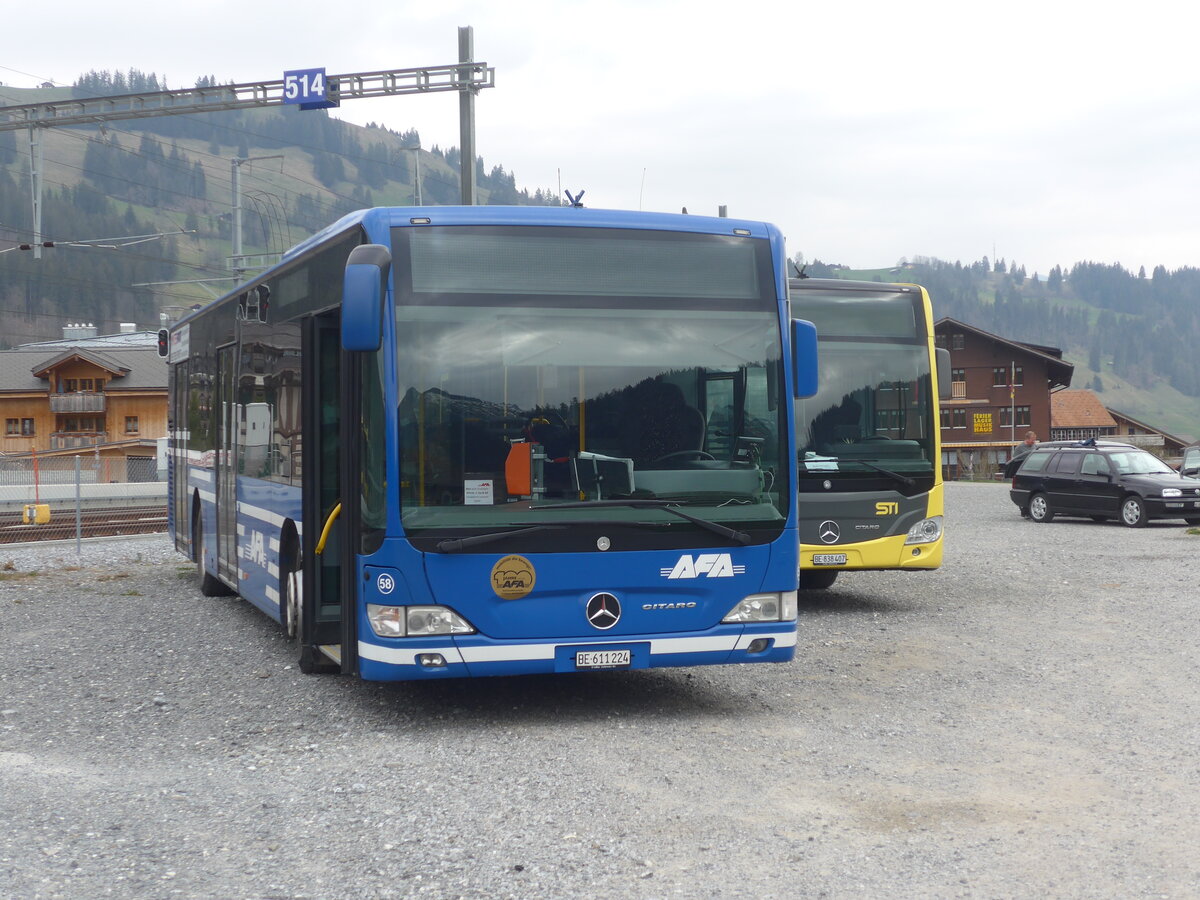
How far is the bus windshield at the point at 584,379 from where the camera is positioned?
790cm

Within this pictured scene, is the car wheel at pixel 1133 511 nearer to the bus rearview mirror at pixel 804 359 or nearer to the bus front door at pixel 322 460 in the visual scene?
the bus rearview mirror at pixel 804 359

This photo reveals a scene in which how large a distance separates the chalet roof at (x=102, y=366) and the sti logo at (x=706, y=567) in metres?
63.7

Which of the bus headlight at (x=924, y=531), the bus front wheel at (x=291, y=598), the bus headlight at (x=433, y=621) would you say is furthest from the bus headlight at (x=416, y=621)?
the bus headlight at (x=924, y=531)

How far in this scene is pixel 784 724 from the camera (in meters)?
8.30

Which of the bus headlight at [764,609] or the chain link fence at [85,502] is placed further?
the chain link fence at [85,502]

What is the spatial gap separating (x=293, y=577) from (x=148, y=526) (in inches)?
802

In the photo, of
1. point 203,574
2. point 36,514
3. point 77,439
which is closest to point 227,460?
point 203,574

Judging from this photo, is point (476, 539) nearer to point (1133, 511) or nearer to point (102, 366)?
point (1133, 511)

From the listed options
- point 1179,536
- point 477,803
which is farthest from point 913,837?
point 1179,536

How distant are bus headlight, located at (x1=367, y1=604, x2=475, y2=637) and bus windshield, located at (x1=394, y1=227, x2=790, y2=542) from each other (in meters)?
0.44

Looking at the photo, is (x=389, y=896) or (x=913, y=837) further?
(x=913, y=837)

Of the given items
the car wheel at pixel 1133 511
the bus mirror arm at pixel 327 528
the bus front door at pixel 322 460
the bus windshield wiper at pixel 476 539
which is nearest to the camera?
the bus windshield wiper at pixel 476 539

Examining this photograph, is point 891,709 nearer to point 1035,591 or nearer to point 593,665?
point 593,665

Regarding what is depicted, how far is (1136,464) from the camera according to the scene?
29.1 metres
